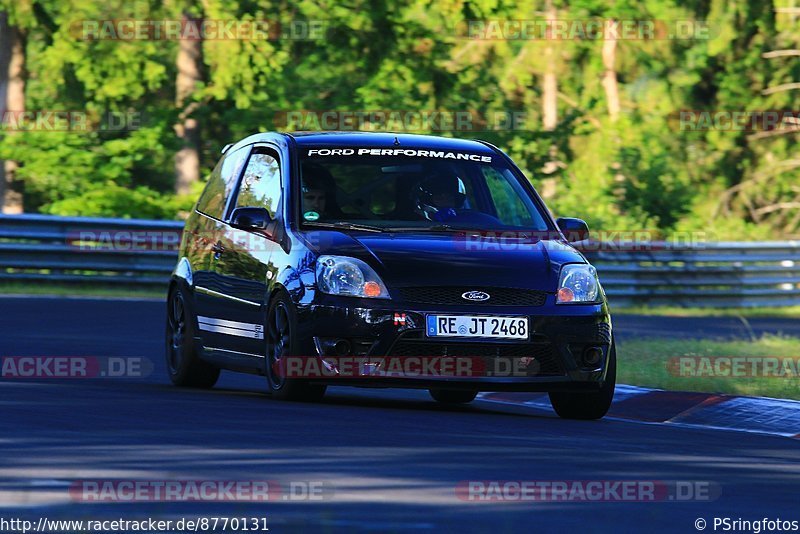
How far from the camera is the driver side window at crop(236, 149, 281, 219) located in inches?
475

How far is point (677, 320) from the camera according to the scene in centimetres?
2409

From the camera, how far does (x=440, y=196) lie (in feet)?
39.8

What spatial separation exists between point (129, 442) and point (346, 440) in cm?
102

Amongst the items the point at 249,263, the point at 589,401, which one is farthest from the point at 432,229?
the point at 589,401

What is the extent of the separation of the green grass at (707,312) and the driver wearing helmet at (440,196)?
44.5 feet

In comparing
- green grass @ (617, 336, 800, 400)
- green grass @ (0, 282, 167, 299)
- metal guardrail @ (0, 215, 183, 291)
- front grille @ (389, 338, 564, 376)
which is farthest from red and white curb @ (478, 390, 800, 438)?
metal guardrail @ (0, 215, 183, 291)

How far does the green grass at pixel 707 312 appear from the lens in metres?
26.5

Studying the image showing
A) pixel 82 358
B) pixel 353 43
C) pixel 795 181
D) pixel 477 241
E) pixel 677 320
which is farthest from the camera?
pixel 795 181

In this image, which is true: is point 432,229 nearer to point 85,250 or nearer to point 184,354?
point 184,354

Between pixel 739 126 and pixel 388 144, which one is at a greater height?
pixel 388 144

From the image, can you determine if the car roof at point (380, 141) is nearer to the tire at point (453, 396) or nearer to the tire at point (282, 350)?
the tire at point (282, 350)

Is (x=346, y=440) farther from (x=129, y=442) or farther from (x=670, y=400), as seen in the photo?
(x=670, y=400)

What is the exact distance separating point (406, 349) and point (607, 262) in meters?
16.8

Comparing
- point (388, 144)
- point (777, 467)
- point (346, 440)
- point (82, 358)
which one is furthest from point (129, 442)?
point (82, 358)
